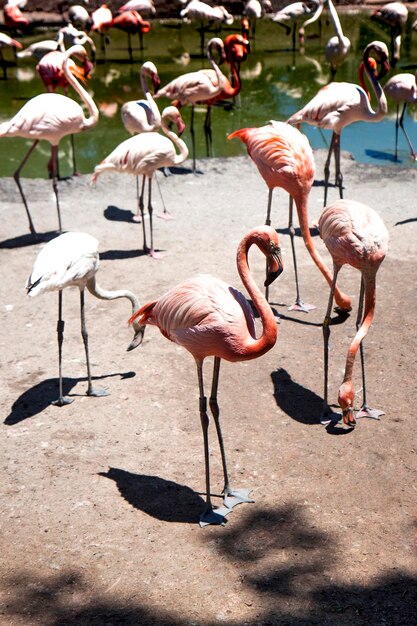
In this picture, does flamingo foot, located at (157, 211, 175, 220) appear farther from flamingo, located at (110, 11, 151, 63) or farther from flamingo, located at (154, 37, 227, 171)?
flamingo, located at (110, 11, 151, 63)

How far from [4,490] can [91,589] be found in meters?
0.99

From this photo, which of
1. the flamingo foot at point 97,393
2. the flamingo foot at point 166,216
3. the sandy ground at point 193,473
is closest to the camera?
the sandy ground at point 193,473

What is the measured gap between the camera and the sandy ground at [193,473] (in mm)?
3770

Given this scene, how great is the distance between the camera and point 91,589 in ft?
12.6

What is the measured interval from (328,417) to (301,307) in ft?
5.45

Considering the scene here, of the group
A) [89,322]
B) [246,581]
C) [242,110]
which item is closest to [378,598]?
[246,581]

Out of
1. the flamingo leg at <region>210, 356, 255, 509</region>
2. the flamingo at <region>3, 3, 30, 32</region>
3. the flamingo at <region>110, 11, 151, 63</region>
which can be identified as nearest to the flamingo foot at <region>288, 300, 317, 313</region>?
the flamingo leg at <region>210, 356, 255, 509</region>

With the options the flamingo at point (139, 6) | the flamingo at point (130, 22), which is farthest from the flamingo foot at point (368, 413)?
the flamingo at point (139, 6)

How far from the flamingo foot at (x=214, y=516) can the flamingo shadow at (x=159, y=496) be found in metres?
0.06

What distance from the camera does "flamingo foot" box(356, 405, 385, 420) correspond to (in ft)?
17.2

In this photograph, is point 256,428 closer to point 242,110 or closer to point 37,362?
point 37,362

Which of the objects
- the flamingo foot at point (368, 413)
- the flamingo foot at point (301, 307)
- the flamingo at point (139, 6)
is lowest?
the flamingo foot at point (368, 413)

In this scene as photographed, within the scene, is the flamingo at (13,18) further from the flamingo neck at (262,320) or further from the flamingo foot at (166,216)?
the flamingo neck at (262,320)

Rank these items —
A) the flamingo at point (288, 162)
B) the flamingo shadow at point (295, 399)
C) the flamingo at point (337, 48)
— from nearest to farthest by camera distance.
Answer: the flamingo shadow at point (295, 399) → the flamingo at point (288, 162) → the flamingo at point (337, 48)
